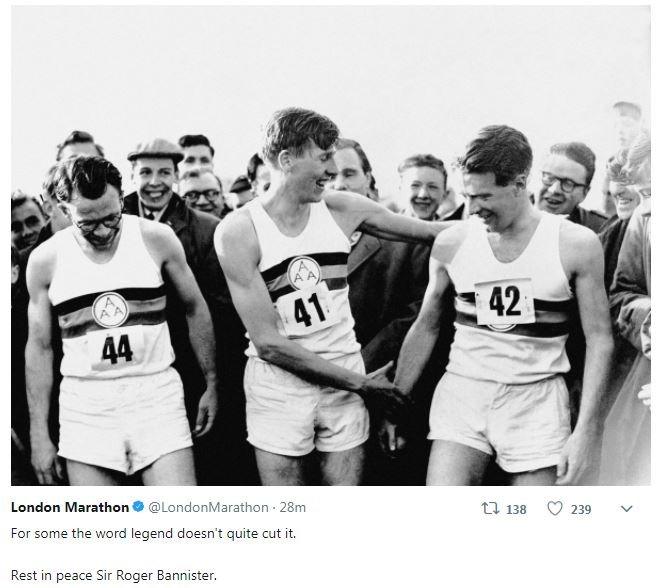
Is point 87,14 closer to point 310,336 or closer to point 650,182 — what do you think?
point 310,336

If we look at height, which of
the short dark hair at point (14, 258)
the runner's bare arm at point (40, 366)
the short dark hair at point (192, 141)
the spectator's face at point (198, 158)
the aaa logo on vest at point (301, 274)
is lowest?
the runner's bare arm at point (40, 366)

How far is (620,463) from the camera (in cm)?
225

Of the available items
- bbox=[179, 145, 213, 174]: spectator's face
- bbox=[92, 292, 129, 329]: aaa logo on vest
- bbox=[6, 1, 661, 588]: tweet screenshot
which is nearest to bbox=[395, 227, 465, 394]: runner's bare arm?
bbox=[6, 1, 661, 588]: tweet screenshot

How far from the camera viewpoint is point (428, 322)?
2309 millimetres

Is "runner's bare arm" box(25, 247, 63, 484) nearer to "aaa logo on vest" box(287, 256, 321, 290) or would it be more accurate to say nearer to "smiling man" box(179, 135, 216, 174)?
"aaa logo on vest" box(287, 256, 321, 290)

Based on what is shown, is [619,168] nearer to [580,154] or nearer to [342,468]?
[580,154]

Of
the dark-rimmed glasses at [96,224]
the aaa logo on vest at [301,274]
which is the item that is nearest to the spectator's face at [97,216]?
the dark-rimmed glasses at [96,224]

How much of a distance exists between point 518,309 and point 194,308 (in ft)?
2.80

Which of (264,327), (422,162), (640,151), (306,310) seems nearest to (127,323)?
(264,327)

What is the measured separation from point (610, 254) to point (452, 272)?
Answer: 47cm

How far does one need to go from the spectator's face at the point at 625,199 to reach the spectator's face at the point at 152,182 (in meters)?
1.34

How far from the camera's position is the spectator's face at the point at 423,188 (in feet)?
9.36

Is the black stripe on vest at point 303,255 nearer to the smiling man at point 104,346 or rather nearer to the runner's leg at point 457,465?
the smiling man at point 104,346
